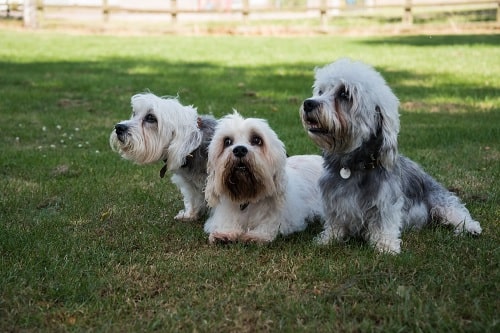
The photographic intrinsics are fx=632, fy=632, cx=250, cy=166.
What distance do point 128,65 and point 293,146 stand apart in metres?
9.53

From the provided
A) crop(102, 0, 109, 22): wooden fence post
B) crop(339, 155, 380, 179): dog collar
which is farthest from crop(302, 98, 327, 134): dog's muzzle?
crop(102, 0, 109, 22): wooden fence post

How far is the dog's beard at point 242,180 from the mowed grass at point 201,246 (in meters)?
0.47

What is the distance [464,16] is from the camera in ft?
107

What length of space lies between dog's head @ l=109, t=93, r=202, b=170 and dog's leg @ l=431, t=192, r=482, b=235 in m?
2.29

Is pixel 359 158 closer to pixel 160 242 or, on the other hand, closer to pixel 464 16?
pixel 160 242

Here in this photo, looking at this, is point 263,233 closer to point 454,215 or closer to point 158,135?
point 158,135

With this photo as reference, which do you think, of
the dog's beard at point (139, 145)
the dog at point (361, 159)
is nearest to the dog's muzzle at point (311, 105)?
the dog at point (361, 159)

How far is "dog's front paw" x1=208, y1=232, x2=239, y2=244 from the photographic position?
543 centimetres

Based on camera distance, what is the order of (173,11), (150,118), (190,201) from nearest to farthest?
(150,118), (190,201), (173,11)

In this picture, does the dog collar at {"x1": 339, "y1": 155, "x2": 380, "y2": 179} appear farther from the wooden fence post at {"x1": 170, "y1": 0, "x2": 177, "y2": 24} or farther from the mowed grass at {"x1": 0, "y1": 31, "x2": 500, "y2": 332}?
the wooden fence post at {"x1": 170, "y1": 0, "x2": 177, "y2": 24}

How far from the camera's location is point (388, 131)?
489 centimetres

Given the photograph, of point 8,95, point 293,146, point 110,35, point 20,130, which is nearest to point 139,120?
point 293,146

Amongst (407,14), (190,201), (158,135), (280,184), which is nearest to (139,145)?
(158,135)

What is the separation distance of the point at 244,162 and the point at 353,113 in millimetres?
1012
